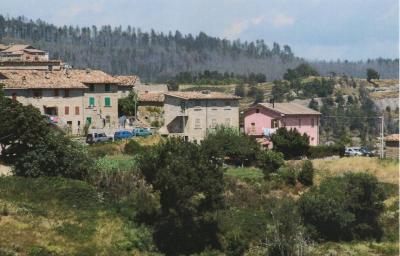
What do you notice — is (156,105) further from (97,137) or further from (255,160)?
(255,160)

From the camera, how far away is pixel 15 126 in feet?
162

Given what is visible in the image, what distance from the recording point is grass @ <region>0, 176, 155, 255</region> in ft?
126

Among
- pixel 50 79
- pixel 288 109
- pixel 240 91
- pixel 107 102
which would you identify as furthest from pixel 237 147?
pixel 240 91

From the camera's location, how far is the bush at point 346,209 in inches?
1874

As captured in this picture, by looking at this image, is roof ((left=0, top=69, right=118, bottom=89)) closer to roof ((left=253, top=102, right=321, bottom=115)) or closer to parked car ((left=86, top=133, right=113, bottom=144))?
parked car ((left=86, top=133, right=113, bottom=144))

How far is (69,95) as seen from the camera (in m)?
66.8

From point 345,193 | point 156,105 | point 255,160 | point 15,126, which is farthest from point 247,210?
point 156,105

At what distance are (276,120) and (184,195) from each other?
34.4m

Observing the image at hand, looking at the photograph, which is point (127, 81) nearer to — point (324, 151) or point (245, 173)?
point (324, 151)

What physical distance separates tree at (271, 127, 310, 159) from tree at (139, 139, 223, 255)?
18.7 m

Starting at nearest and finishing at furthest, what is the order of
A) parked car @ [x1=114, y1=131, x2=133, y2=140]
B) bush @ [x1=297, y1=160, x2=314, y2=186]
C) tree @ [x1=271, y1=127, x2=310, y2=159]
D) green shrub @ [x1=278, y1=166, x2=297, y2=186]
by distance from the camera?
green shrub @ [x1=278, y1=166, x2=297, y2=186]
bush @ [x1=297, y1=160, x2=314, y2=186]
tree @ [x1=271, y1=127, x2=310, y2=159]
parked car @ [x1=114, y1=131, x2=133, y2=140]

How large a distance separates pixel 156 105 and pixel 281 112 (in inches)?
643

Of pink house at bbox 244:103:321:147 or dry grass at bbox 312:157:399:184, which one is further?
pink house at bbox 244:103:321:147

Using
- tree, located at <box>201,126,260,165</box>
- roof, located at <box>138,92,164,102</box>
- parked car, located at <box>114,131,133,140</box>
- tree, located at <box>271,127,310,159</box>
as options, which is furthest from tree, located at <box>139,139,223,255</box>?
roof, located at <box>138,92,164,102</box>
